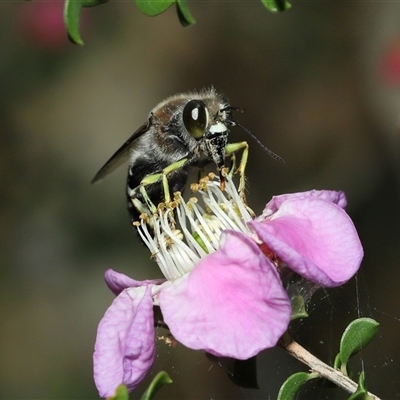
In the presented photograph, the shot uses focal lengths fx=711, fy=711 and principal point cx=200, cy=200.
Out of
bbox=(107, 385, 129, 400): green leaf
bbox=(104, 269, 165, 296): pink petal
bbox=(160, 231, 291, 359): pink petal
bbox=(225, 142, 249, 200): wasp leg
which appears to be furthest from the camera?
bbox=(225, 142, 249, 200): wasp leg

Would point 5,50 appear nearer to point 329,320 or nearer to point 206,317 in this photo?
point 329,320

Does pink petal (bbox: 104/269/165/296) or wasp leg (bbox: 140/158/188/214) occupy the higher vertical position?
wasp leg (bbox: 140/158/188/214)

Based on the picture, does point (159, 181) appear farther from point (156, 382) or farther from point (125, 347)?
point (156, 382)

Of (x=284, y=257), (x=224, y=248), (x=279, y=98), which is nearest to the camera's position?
(x=284, y=257)

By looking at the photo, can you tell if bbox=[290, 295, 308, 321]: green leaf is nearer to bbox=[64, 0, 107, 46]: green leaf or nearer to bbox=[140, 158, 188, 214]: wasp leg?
bbox=[140, 158, 188, 214]: wasp leg

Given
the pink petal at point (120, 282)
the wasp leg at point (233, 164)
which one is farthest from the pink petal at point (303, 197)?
the pink petal at point (120, 282)

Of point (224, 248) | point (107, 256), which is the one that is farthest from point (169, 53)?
point (224, 248)

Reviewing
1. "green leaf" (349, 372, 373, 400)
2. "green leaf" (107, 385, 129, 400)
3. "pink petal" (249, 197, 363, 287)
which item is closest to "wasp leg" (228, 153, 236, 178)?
"pink petal" (249, 197, 363, 287)
